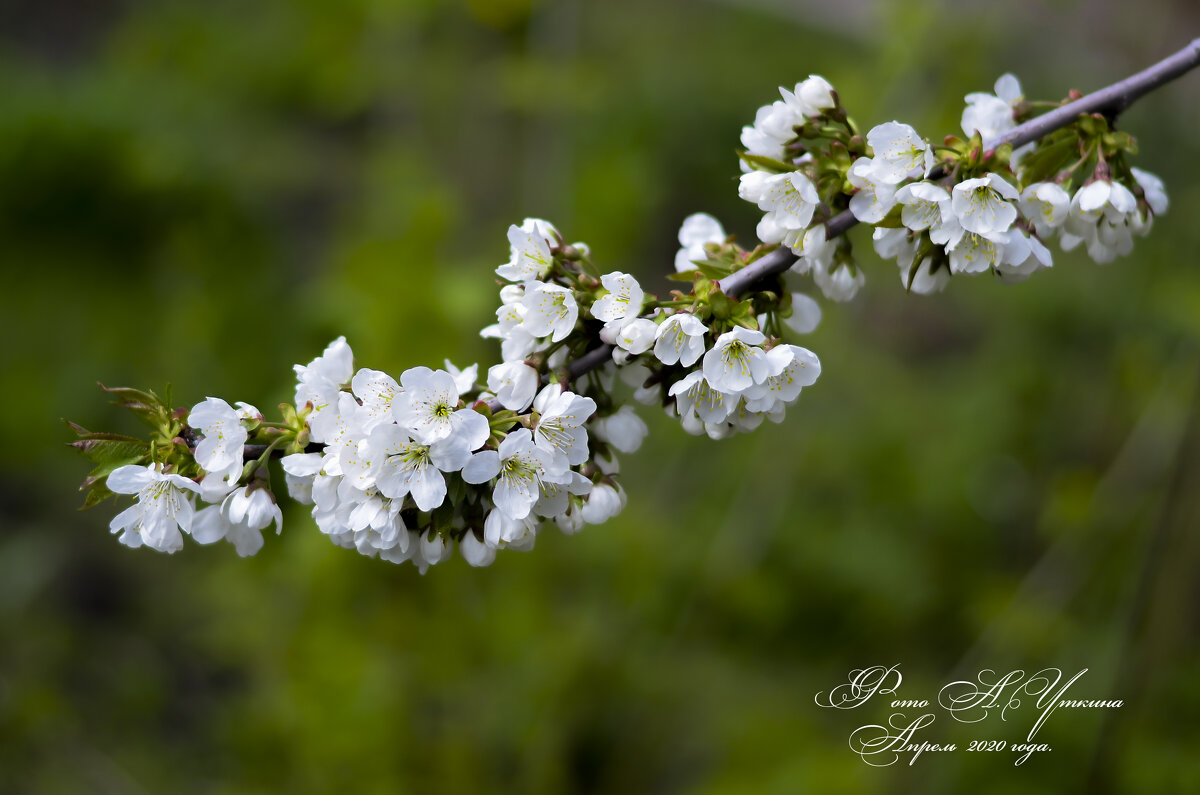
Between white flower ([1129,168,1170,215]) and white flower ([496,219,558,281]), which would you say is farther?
white flower ([1129,168,1170,215])

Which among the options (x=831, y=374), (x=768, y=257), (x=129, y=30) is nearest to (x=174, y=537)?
(x=768, y=257)

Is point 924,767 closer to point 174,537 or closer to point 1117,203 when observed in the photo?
point 1117,203

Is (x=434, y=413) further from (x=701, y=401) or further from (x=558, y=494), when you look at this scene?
(x=701, y=401)

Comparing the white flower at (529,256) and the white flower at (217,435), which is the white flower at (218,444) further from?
the white flower at (529,256)

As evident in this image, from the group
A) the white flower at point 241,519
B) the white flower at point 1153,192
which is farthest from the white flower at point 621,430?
the white flower at point 1153,192

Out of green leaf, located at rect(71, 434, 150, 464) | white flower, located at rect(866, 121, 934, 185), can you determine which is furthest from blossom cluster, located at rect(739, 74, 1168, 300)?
green leaf, located at rect(71, 434, 150, 464)

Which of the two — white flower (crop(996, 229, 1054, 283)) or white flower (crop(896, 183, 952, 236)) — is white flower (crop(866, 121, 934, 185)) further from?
white flower (crop(996, 229, 1054, 283))
